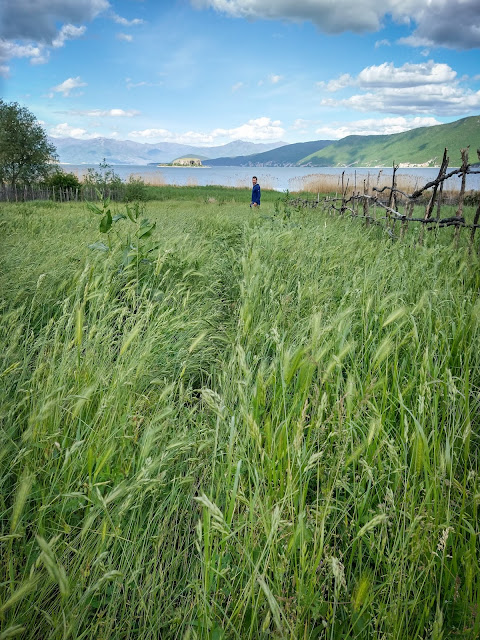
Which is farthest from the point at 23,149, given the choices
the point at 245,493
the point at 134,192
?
the point at 245,493

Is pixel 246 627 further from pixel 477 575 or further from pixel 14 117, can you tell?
pixel 14 117

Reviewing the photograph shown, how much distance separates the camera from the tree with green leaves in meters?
34.9

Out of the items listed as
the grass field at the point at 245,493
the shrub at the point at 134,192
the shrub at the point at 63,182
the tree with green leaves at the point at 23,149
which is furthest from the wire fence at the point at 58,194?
the grass field at the point at 245,493

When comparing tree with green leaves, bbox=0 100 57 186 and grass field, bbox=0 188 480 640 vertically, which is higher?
tree with green leaves, bbox=0 100 57 186

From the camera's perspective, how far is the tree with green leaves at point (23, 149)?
3491 centimetres

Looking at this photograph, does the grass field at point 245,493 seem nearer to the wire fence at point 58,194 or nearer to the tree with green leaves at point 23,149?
the wire fence at point 58,194

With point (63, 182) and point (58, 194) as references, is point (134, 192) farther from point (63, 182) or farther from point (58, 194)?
point (63, 182)

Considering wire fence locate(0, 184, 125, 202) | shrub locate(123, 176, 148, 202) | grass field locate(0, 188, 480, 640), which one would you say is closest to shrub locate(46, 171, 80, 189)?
wire fence locate(0, 184, 125, 202)

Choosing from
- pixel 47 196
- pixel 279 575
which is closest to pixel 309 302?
pixel 279 575

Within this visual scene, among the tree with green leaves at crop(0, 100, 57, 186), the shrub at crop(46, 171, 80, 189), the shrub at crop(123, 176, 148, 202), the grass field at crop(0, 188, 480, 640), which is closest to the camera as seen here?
the grass field at crop(0, 188, 480, 640)

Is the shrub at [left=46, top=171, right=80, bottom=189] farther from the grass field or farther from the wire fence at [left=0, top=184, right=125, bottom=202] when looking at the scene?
the grass field

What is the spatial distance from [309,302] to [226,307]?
44.3 inches

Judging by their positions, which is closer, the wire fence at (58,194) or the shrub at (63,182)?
the wire fence at (58,194)

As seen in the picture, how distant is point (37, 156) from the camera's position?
36.3 m
